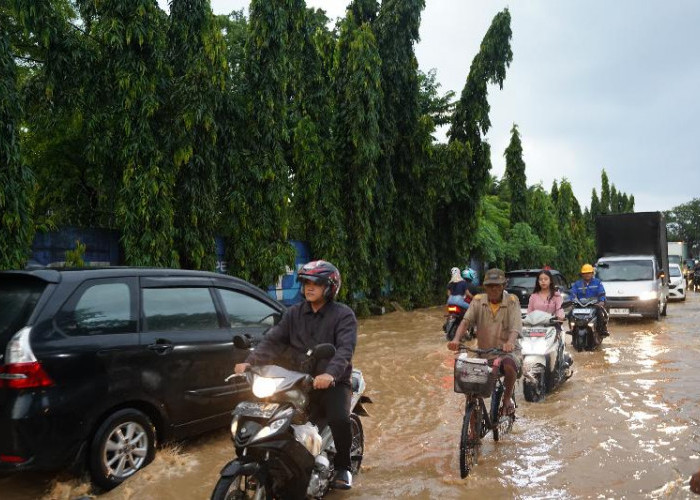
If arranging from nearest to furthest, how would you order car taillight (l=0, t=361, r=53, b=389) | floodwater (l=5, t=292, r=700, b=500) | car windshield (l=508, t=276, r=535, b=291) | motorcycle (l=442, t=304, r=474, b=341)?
car taillight (l=0, t=361, r=53, b=389) < floodwater (l=5, t=292, r=700, b=500) < motorcycle (l=442, t=304, r=474, b=341) < car windshield (l=508, t=276, r=535, b=291)

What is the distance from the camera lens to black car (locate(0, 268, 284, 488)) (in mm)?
3953

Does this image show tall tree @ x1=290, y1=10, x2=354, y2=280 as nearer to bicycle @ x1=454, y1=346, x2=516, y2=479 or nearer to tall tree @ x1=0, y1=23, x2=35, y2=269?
tall tree @ x1=0, y1=23, x2=35, y2=269

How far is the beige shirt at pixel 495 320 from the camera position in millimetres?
5777

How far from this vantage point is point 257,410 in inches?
138

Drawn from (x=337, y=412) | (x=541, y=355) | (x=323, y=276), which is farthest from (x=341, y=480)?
(x=541, y=355)

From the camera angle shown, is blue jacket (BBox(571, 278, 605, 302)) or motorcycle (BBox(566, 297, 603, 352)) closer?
motorcycle (BBox(566, 297, 603, 352))

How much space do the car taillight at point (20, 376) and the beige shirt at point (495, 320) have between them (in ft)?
12.5

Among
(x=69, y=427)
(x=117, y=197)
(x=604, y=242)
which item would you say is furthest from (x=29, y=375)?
(x=604, y=242)

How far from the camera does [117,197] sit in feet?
38.7

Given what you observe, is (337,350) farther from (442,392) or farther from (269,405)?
(442,392)

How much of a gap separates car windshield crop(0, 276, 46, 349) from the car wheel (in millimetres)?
965

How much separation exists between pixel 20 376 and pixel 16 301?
0.62 m

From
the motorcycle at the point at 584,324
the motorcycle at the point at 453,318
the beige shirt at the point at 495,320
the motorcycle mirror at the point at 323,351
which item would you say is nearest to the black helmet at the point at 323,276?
the motorcycle mirror at the point at 323,351

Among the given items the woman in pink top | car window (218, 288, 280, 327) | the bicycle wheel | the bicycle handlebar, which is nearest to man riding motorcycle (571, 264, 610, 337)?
the woman in pink top
